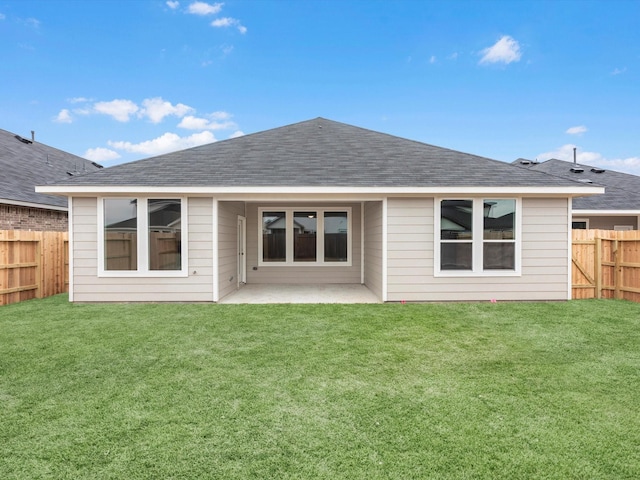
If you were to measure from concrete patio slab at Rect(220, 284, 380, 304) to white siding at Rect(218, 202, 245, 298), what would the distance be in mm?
318

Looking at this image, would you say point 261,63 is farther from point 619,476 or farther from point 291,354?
point 619,476

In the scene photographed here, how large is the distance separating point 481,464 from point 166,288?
23.1 feet

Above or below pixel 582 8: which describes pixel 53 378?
below

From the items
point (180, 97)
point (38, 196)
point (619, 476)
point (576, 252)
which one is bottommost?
point (619, 476)

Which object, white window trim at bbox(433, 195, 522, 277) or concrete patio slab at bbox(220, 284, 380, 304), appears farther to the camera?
concrete patio slab at bbox(220, 284, 380, 304)

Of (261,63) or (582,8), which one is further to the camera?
(261,63)

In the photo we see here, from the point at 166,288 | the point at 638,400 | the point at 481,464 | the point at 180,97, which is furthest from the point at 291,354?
the point at 180,97

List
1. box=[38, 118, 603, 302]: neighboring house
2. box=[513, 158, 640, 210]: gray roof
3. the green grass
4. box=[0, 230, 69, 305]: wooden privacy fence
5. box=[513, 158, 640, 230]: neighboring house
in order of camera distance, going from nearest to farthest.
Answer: the green grass, box=[38, 118, 603, 302]: neighboring house, box=[0, 230, 69, 305]: wooden privacy fence, box=[513, 158, 640, 230]: neighboring house, box=[513, 158, 640, 210]: gray roof

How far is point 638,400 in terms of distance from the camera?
3297mm

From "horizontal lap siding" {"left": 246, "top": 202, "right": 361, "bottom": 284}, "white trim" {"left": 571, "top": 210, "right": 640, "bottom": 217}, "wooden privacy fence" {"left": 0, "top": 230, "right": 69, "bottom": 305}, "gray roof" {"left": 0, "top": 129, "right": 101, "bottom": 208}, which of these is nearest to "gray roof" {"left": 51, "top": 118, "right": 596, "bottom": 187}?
"horizontal lap siding" {"left": 246, "top": 202, "right": 361, "bottom": 284}

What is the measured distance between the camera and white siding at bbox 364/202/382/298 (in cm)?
827

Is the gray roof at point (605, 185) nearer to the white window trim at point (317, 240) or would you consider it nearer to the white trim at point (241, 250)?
the white window trim at point (317, 240)

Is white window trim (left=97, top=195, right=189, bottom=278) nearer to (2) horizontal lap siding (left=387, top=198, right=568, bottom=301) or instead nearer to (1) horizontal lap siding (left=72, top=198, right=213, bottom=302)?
(1) horizontal lap siding (left=72, top=198, right=213, bottom=302)

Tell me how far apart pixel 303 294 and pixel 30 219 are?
9.60 meters
